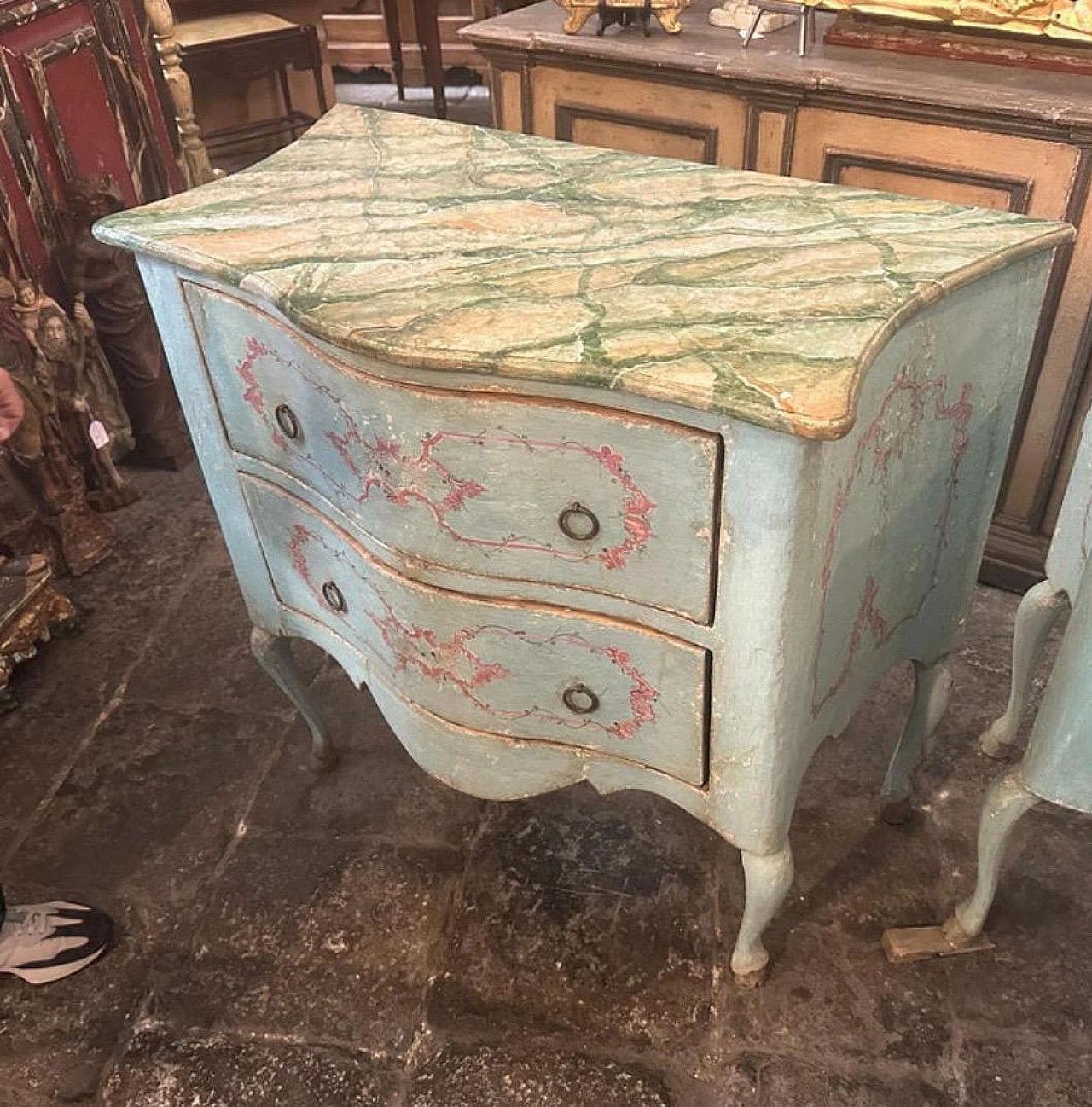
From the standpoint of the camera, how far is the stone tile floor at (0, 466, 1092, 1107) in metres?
1.60

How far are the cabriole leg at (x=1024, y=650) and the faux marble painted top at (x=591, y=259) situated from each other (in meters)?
0.74

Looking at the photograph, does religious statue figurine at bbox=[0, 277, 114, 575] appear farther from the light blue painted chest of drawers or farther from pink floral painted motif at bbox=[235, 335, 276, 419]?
the light blue painted chest of drawers

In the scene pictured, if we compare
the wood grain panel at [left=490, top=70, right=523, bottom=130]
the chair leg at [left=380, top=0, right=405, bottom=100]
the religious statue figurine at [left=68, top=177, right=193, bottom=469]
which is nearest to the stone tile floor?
the religious statue figurine at [left=68, top=177, right=193, bottom=469]

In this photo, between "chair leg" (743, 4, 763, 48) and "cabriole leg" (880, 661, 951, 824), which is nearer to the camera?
"cabriole leg" (880, 661, 951, 824)

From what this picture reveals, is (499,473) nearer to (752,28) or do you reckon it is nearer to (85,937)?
(85,937)

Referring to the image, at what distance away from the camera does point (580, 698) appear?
1404 millimetres

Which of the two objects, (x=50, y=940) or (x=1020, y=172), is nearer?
(x=50, y=940)

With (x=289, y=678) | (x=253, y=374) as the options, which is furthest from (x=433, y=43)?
(x=253, y=374)

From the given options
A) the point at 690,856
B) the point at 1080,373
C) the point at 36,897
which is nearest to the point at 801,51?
the point at 1080,373

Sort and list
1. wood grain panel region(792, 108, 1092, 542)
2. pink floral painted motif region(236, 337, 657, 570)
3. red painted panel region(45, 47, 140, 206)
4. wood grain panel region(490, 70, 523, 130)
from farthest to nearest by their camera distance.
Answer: red painted panel region(45, 47, 140, 206), wood grain panel region(490, 70, 523, 130), wood grain panel region(792, 108, 1092, 542), pink floral painted motif region(236, 337, 657, 570)

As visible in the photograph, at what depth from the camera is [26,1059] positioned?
167cm

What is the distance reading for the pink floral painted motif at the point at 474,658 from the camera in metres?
1.34

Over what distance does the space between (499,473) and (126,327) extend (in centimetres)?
195

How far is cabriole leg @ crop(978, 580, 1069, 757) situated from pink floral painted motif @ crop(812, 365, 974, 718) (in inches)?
15.2
